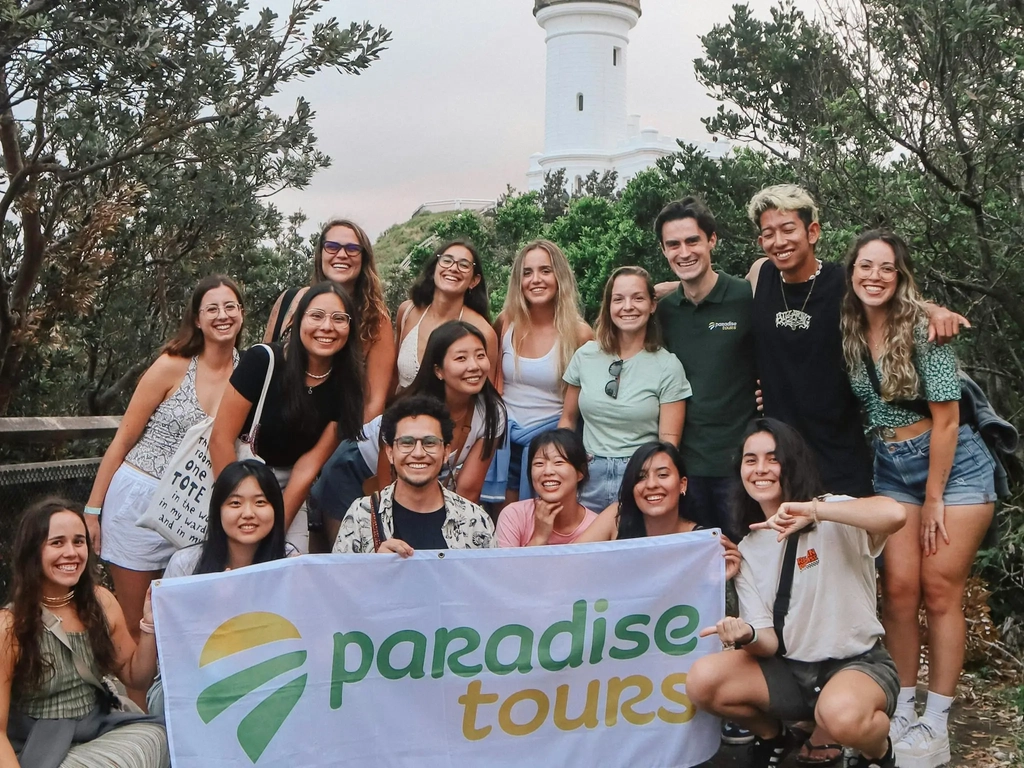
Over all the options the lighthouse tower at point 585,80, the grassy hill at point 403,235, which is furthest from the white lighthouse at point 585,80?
the grassy hill at point 403,235

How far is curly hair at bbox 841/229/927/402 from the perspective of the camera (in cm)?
498

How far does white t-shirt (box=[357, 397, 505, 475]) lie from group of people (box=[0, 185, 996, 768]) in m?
0.01

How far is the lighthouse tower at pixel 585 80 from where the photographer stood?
180 ft

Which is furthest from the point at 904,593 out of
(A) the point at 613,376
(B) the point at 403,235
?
(B) the point at 403,235

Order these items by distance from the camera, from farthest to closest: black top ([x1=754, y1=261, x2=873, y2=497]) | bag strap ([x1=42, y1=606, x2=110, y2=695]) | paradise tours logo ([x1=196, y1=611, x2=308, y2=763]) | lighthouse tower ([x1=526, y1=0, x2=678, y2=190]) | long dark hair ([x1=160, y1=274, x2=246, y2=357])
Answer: lighthouse tower ([x1=526, y1=0, x2=678, y2=190]), long dark hair ([x1=160, y1=274, x2=246, y2=357]), black top ([x1=754, y1=261, x2=873, y2=497]), paradise tours logo ([x1=196, y1=611, x2=308, y2=763]), bag strap ([x1=42, y1=606, x2=110, y2=695])

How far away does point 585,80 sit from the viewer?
182 feet

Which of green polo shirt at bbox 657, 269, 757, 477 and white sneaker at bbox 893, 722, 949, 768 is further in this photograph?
green polo shirt at bbox 657, 269, 757, 477

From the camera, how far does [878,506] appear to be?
4543 mm

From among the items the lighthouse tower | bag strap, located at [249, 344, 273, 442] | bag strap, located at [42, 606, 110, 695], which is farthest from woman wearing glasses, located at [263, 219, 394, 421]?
the lighthouse tower

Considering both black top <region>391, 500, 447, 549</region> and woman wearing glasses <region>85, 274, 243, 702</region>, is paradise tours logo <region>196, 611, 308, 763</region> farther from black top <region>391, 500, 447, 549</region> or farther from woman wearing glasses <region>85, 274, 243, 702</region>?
woman wearing glasses <region>85, 274, 243, 702</region>

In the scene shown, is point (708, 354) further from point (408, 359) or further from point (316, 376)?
point (316, 376)

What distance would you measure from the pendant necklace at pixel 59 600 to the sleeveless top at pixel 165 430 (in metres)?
0.91

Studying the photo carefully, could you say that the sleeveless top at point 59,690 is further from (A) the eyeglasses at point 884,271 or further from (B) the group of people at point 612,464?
(A) the eyeglasses at point 884,271

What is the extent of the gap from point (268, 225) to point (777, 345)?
7.19m
